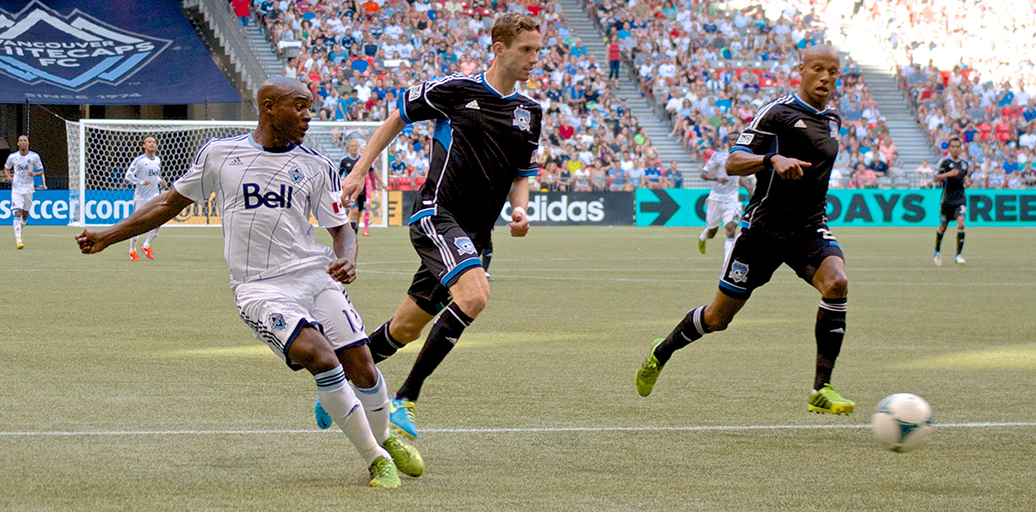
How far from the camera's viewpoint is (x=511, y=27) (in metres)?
6.83

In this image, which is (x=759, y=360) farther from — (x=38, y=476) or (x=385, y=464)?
(x=38, y=476)

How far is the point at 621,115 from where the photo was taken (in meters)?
39.8

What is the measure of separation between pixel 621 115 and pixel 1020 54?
15122 mm

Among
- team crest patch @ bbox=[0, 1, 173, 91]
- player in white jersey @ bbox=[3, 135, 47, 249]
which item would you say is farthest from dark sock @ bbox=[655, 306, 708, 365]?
team crest patch @ bbox=[0, 1, 173, 91]

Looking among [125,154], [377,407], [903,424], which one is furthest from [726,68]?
[377,407]

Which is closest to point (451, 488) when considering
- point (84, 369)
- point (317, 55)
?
point (84, 369)

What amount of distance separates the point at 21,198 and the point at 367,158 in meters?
20.9

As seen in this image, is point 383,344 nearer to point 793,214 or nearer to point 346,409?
point 346,409

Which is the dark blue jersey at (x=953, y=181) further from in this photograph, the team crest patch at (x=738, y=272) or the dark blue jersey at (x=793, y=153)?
the team crest patch at (x=738, y=272)

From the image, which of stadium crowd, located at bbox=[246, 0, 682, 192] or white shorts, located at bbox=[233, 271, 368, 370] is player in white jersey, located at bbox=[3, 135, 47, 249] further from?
white shorts, located at bbox=[233, 271, 368, 370]

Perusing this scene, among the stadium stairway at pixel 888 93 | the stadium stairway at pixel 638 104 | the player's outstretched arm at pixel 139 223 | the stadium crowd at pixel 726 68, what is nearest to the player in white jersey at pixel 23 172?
the stadium stairway at pixel 638 104

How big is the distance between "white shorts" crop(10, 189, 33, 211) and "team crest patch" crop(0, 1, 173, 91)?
12.0m

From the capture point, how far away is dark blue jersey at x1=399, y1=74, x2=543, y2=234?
22.5 ft

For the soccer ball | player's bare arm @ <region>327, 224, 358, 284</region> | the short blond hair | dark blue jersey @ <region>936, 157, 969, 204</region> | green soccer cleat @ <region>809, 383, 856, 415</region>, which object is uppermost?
the short blond hair
